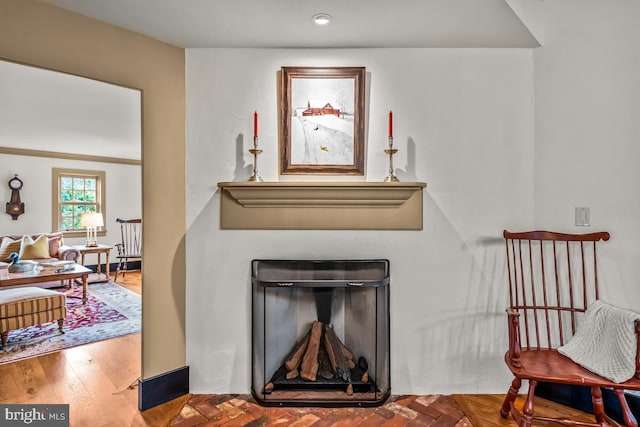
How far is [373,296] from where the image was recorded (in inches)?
80.3

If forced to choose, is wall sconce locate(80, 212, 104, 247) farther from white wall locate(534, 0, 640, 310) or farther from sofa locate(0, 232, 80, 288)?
white wall locate(534, 0, 640, 310)

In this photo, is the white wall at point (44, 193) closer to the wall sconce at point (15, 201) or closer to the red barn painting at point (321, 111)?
the wall sconce at point (15, 201)

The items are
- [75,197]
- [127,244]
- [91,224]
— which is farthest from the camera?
[127,244]

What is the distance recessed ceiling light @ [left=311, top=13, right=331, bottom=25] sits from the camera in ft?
5.80

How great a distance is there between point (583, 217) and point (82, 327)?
4.26 metres

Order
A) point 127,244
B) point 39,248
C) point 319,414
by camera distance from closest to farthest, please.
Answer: point 319,414 < point 39,248 < point 127,244

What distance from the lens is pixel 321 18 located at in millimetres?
1792

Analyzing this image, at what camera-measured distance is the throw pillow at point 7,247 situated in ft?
13.5

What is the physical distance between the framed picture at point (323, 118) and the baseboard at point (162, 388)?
1.43 metres

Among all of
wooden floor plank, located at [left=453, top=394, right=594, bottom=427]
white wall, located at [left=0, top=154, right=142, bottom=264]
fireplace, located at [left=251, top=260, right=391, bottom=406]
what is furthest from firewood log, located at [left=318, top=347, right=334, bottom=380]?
white wall, located at [left=0, top=154, right=142, bottom=264]

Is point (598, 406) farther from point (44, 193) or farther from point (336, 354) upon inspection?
point (44, 193)

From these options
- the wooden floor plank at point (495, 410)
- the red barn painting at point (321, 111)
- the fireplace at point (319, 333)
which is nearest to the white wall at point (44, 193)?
the fireplace at point (319, 333)

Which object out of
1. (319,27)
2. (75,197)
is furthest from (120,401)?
(75,197)

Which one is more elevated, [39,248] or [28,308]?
[39,248]
